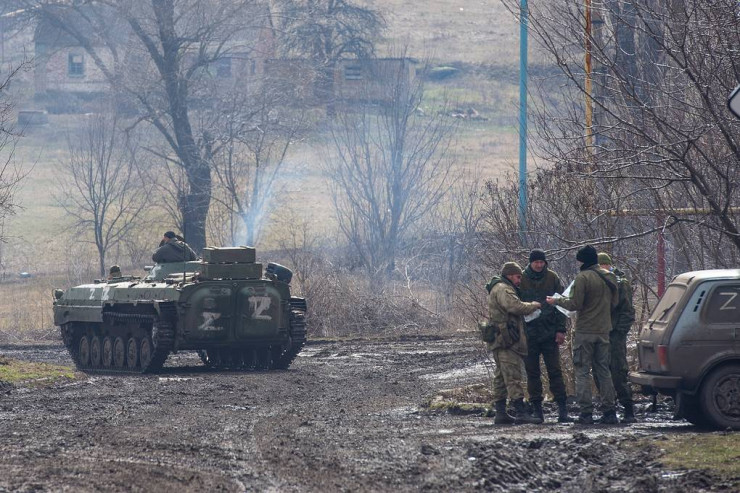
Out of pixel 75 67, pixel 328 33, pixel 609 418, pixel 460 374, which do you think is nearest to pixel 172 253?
pixel 460 374

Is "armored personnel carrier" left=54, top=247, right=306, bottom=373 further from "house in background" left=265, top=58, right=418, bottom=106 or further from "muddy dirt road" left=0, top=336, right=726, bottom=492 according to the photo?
"house in background" left=265, top=58, right=418, bottom=106

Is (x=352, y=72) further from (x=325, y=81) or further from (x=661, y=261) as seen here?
(x=661, y=261)

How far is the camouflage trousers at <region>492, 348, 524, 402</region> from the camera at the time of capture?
1264 centimetres

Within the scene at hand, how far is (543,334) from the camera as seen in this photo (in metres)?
12.9

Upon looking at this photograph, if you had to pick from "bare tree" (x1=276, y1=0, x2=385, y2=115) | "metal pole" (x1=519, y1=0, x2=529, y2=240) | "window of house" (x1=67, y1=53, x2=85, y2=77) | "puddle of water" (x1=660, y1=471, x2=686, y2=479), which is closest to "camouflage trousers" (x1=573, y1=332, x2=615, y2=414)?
"metal pole" (x1=519, y1=0, x2=529, y2=240)

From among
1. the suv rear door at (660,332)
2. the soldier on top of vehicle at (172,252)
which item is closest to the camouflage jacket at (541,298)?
the suv rear door at (660,332)

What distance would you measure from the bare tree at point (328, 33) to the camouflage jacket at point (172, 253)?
24.2 m

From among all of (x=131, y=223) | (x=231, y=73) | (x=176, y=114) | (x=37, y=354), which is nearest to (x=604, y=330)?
(x=37, y=354)

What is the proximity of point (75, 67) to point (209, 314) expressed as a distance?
56107 millimetres

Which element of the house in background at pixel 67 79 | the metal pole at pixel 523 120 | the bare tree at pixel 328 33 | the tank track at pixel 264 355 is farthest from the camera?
the house in background at pixel 67 79

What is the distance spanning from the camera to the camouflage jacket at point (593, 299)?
12.5 meters

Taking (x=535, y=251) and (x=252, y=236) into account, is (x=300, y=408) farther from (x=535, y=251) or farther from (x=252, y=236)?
(x=252, y=236)

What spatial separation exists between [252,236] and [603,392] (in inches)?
1081

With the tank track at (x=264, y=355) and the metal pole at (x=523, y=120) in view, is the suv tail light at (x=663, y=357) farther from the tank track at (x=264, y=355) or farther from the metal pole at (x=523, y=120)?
the tank track at (x=264, y=355)
